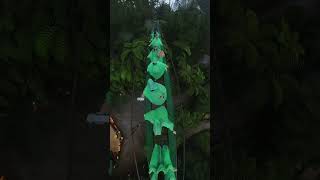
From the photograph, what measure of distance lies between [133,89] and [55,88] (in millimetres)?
412

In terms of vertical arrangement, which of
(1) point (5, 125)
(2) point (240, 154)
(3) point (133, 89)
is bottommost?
(2) point (240, 154)

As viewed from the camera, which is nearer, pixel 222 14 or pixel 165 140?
pixel 165 140

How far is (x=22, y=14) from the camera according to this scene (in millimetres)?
2193

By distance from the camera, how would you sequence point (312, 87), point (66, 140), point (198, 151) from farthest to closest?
point (312, 87), point (66, 140), point (198, 151)

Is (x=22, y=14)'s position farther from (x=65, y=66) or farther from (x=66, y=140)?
(x=66, y=140)

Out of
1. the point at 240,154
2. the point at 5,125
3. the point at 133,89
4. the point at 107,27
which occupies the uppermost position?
the point at 107,27

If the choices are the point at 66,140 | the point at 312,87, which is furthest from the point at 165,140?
the point at 312,87

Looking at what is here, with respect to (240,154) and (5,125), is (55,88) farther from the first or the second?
(240,154)

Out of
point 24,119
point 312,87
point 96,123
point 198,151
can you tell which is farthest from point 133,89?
point 312,87

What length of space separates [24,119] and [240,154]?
1095 mm

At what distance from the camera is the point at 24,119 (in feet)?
7.43

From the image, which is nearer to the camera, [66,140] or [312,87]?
[66,140]

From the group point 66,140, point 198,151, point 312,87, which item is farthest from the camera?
point 312,87

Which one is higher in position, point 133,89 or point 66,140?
point 133,89
